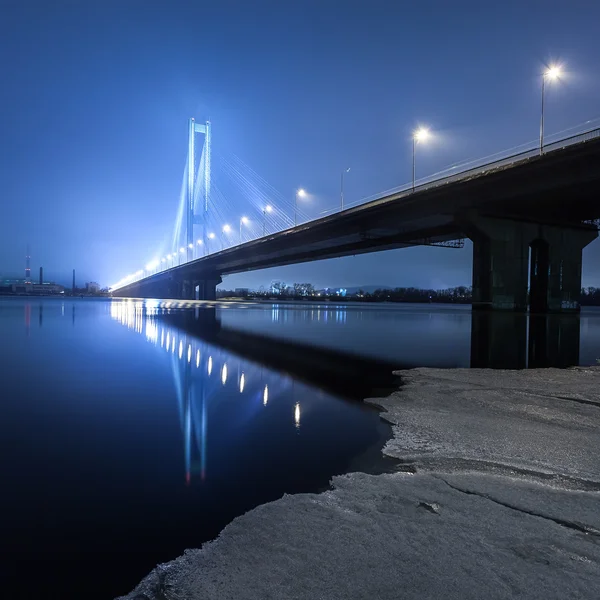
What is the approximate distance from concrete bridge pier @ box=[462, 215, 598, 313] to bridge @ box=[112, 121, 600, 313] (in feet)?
0.29

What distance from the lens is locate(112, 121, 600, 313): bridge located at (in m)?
27.6

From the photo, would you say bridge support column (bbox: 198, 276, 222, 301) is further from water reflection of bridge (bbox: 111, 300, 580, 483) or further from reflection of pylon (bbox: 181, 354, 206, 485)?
reflection of pylon (bbox: 181, 354, 206, 485)

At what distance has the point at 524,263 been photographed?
3872 cm

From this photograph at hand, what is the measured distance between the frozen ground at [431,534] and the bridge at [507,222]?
2725cm

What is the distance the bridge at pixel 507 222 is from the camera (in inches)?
1086

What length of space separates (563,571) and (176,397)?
510 centimetres

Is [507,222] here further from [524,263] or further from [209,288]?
[209,288]

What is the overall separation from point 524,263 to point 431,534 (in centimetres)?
4157

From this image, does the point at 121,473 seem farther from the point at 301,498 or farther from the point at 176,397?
the point at 176,397

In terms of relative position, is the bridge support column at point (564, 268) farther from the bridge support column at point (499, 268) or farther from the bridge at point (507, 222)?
the bridge support column at point (499, 268)

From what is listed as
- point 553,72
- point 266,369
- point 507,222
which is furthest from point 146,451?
point 507,222

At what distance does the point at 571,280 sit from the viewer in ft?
145

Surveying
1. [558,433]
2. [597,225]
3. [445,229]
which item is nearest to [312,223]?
[445,229]

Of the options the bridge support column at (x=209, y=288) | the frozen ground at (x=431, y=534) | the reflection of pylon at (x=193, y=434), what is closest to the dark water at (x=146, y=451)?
the reflection of pylon at (x=193, y=434)
